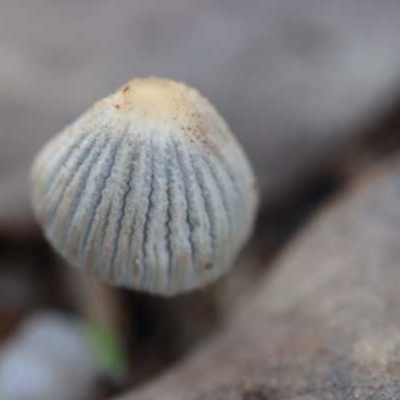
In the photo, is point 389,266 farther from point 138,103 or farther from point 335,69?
point 335,69

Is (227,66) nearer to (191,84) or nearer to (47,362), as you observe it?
(191,84)

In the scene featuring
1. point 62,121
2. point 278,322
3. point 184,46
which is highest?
point 184,46

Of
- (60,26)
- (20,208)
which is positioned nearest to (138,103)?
(20,208)

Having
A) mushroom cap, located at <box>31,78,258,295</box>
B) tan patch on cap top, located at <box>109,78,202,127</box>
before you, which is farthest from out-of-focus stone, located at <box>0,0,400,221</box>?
tan patch on cap top, located at <box>109,78,202,127</box>

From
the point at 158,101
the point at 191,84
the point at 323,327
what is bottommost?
the point at 323,327

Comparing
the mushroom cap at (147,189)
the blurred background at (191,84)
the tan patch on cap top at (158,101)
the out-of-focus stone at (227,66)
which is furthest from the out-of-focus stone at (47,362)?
the tan patch on cap top at (158,101)

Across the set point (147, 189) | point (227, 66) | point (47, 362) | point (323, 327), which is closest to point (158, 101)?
point (147, 189)
